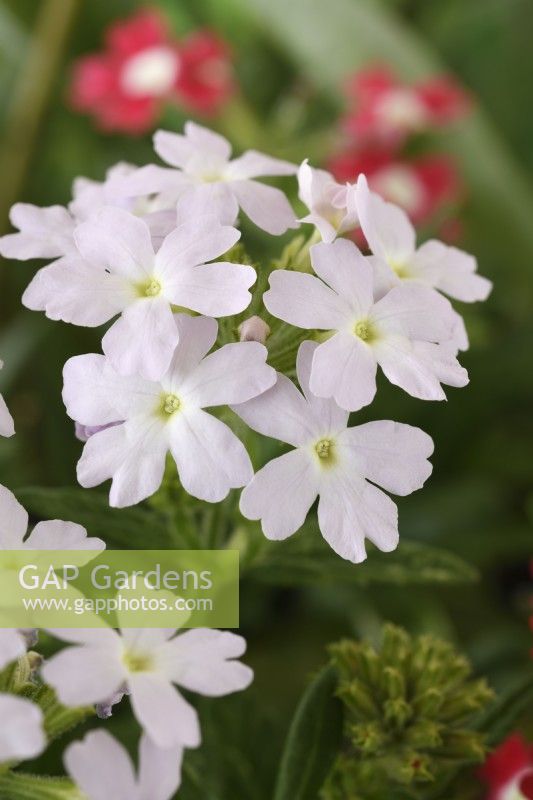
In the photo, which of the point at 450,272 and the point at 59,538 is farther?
the point at 450,272

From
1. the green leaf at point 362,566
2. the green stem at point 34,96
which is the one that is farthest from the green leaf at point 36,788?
the green stem at point 34,96

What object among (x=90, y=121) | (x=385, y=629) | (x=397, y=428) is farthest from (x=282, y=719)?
(x=90, y=121)

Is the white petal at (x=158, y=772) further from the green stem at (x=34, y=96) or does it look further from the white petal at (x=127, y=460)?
the green stem at (x=34, y=96)

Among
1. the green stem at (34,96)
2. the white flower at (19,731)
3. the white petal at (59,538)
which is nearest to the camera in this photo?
the white flower at (19,731)

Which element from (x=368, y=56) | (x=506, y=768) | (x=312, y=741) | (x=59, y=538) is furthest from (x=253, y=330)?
(x=368, y=56)

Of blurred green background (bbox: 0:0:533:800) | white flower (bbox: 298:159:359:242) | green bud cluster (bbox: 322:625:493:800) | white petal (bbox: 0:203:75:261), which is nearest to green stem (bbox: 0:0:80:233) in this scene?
blurred green background (bbox: 0:0:533:800)

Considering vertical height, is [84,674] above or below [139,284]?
below

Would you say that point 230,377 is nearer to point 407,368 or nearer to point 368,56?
point 407,368
